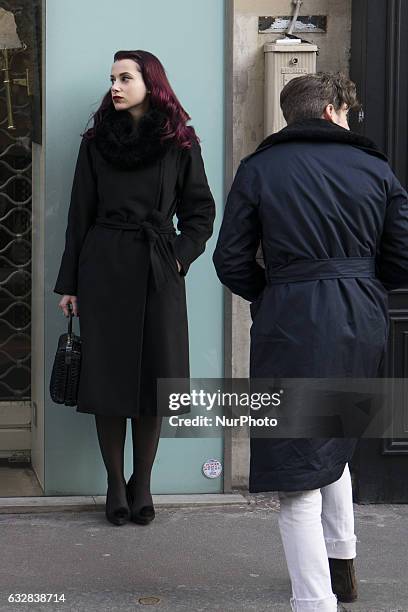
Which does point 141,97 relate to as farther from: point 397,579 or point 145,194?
point 397,579

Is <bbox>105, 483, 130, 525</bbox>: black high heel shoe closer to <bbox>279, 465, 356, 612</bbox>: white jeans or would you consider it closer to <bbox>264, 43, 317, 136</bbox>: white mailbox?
<bbox>279, 465, 356, 612</bbox>: white jeans

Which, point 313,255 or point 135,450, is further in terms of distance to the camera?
point 135,450

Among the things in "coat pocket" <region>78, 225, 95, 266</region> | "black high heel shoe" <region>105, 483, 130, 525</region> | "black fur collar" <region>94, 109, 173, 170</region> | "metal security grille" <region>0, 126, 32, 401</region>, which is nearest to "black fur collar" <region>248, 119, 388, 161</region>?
"black fur collar" <region>94, 109, 173, 170</region>

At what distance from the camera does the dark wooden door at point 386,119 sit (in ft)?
17.3

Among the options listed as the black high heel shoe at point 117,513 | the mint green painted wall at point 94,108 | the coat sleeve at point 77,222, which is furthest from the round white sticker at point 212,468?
the coat sleeve at point 77,222

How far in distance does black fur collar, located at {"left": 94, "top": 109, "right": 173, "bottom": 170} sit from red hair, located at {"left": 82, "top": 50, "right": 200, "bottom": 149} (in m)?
0.04

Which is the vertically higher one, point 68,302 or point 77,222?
point 77,222

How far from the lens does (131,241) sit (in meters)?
4.88

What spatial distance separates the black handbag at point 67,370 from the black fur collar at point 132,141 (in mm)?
708

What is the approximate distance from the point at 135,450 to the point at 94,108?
152cm

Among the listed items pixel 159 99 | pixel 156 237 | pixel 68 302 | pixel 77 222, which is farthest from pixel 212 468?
pixel 159 99

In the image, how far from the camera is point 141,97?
16.2 feet

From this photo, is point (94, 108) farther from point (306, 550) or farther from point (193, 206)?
point (306, 550)

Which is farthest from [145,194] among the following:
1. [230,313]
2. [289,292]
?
[289,292]
